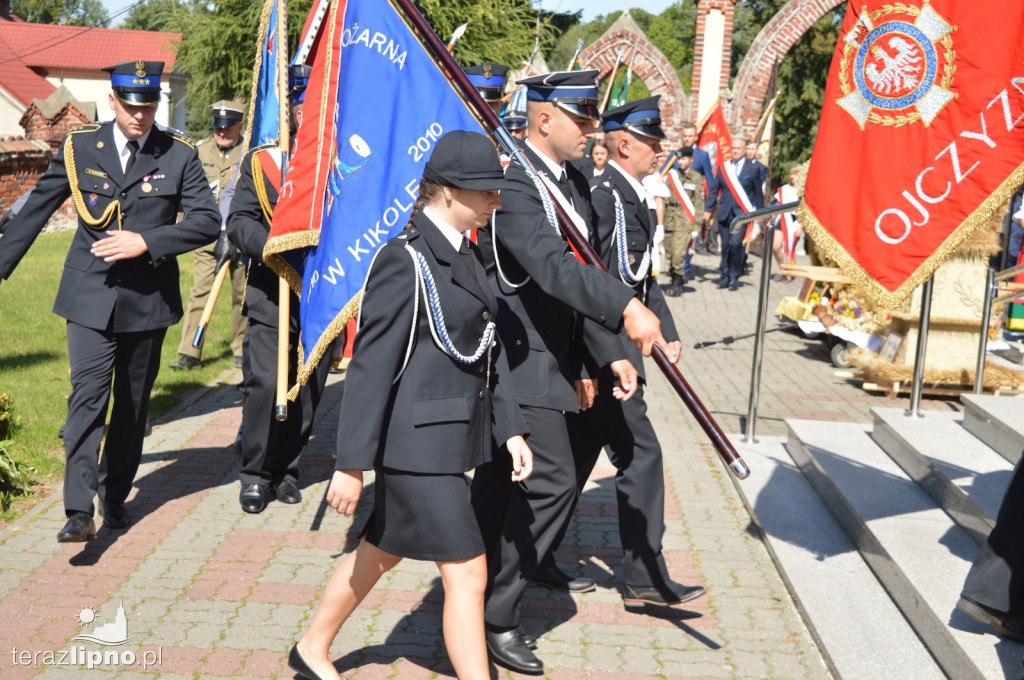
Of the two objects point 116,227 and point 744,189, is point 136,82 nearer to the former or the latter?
point 116,227

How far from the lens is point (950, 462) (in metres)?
5.80

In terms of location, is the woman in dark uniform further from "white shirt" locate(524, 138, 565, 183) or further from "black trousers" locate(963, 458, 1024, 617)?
"black trousers" locate(963, 458, 1024, 617)

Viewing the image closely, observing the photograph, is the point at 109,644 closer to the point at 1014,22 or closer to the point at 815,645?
the point at 815,645

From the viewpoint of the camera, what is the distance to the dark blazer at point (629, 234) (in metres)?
4.71

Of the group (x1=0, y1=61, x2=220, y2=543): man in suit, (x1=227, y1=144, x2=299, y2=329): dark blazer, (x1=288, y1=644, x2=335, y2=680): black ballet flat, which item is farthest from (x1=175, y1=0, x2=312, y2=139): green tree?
(x1=288, y1=644, x2=335, y2=680): black ballet flat

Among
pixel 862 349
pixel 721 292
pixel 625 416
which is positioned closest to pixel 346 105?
pixel 625 416

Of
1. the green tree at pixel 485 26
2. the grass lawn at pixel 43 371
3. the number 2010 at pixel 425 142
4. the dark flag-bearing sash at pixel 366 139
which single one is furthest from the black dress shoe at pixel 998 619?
the green tree at pixel 485 26

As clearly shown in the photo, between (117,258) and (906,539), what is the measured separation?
13.2 ft

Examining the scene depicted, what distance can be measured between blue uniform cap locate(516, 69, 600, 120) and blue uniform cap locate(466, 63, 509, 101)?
3.54m

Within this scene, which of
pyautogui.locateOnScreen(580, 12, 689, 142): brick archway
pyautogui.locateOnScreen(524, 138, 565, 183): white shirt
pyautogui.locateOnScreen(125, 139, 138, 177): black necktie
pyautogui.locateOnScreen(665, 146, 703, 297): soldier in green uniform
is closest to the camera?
pyautogui.locateOnScreen(524, 138, 565, 183): white shirt

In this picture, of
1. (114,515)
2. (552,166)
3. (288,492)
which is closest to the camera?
(552,166)

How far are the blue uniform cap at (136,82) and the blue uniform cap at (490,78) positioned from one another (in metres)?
2.92

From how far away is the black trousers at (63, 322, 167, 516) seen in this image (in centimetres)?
509

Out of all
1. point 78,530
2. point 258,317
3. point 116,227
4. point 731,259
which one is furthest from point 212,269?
point 731,259
